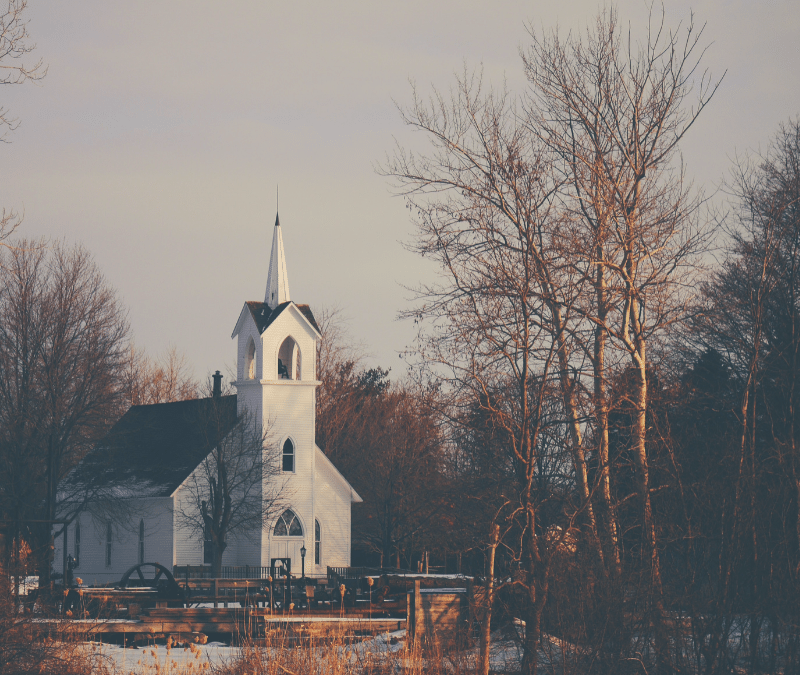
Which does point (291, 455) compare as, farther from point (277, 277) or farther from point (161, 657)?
point (161, 657)

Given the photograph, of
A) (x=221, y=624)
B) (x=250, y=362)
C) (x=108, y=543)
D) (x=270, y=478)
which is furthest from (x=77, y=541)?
(x=221, y=624)

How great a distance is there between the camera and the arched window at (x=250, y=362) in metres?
49.8

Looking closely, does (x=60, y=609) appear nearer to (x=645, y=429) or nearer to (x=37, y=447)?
(x=645, y=429)

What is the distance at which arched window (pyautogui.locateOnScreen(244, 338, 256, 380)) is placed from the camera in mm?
49844

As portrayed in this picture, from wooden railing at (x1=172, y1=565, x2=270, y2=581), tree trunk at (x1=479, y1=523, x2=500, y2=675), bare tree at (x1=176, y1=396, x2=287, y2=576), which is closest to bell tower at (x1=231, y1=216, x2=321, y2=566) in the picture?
bare tree at (x1=176, y1=396, x2=287, y2=576)

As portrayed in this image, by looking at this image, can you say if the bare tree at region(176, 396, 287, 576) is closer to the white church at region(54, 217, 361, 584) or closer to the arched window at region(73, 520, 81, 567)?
the white church at region(54, 217, 361, 584)

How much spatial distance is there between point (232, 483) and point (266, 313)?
8196 mm

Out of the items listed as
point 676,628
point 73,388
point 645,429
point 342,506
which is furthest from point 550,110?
point 342,506

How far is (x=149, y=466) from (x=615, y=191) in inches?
1310

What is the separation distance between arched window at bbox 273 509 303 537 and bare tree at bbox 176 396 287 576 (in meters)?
0.75

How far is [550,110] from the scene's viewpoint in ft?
79.3

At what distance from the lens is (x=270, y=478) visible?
4722cm

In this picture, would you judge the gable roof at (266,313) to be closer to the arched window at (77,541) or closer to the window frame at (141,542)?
the window frame at (141,542)

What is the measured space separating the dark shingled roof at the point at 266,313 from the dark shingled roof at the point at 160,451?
13.0 ft
